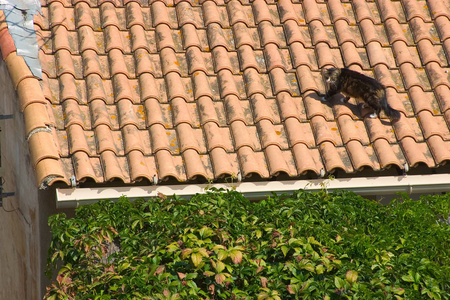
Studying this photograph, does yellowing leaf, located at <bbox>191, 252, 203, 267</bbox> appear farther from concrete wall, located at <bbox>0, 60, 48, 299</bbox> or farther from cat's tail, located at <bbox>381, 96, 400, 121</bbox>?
cat's tail, located at <bbox>381, 96, 400, 121</bbox>

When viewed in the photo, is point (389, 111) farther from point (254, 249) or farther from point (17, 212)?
point (17, 212)

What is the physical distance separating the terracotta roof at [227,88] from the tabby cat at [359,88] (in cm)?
14

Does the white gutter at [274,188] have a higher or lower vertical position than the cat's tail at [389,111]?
lower

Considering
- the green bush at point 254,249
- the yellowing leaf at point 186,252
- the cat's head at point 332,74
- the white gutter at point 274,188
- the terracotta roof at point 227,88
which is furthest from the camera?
the cat's head at point 332,74

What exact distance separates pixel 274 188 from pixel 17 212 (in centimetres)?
332

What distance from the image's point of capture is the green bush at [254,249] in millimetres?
5383

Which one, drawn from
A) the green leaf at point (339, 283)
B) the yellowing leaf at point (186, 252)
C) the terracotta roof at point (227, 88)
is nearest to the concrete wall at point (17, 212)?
the terracotta roof at point (227, 88)

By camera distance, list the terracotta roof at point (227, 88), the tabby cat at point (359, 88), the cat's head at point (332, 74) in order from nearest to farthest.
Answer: the terracotta roof at point (227, 88) < the tabby cat at point (359, 88) < the cat's head at point (332, 74)

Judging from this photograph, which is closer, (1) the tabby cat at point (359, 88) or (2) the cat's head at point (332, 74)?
(1) the tabby cat at point (359, 88)

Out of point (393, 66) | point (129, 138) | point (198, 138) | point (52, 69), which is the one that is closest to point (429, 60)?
point (393, 66)

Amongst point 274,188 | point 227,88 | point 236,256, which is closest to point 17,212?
point 227,88

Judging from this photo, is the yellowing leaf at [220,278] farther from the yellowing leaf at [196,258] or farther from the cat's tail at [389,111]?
the cat's tail at [389,111]

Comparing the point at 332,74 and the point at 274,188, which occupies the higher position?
the point at 332,74

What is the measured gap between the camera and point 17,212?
884 cm
